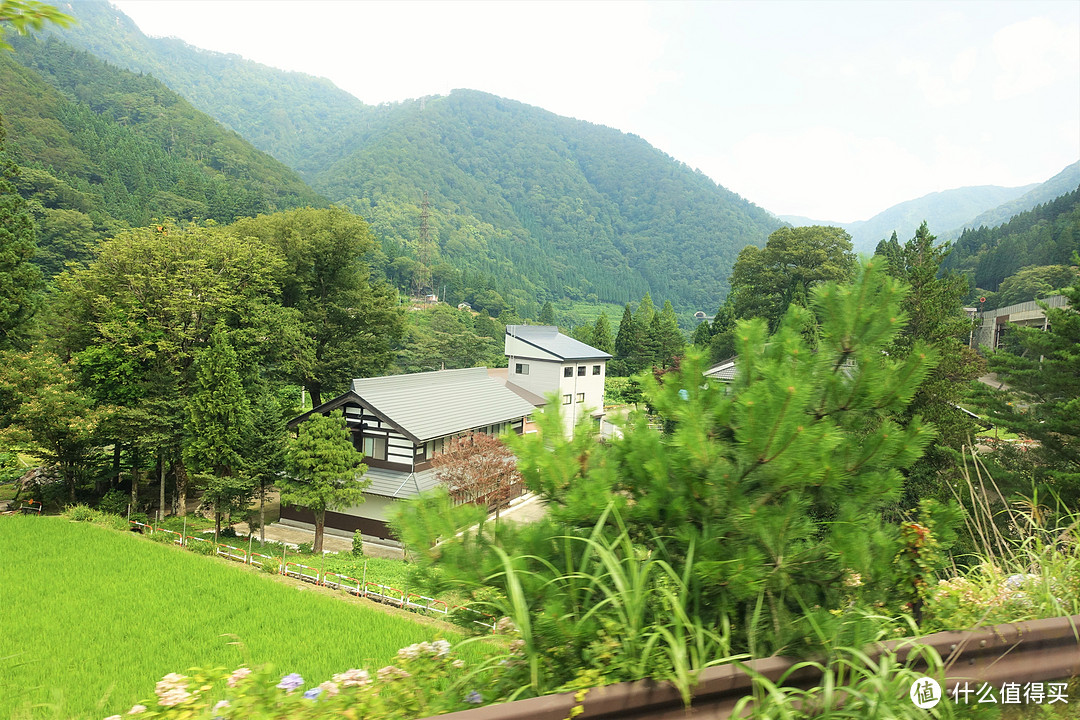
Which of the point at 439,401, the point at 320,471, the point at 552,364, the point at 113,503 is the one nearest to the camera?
the point at 320,471

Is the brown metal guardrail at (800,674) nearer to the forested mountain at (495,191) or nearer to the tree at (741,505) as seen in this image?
the tree at (741,505)

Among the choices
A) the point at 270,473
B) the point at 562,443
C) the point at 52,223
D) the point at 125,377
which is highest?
the point at 52,223

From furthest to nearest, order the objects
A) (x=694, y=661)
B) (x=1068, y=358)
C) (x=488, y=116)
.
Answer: (x=488, y=116)
(x=1068, y=358)
(x=694, y=661)

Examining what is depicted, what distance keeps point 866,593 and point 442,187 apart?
132869mm

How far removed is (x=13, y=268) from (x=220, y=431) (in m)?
8.63

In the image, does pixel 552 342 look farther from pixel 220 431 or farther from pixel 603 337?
pixel 603 337

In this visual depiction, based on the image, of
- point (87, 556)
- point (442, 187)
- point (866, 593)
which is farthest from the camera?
point (442, 187)

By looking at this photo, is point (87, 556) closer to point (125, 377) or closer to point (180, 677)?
point (125, 377)

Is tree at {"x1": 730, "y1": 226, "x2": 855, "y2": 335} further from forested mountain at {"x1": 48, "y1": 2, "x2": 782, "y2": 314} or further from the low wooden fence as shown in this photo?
forested mountain at {"x1": 48, "y1": 2, "x2": 782, "y2": 314}

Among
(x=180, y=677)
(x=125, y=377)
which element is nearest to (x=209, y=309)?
(x=125, y=377)

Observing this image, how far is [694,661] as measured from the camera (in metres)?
1.41

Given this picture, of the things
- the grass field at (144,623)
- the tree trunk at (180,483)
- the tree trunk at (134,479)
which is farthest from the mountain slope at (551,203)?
the grass field at (144,623)

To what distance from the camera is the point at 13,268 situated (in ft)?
47.8

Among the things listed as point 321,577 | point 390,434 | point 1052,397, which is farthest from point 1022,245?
point 321,577
